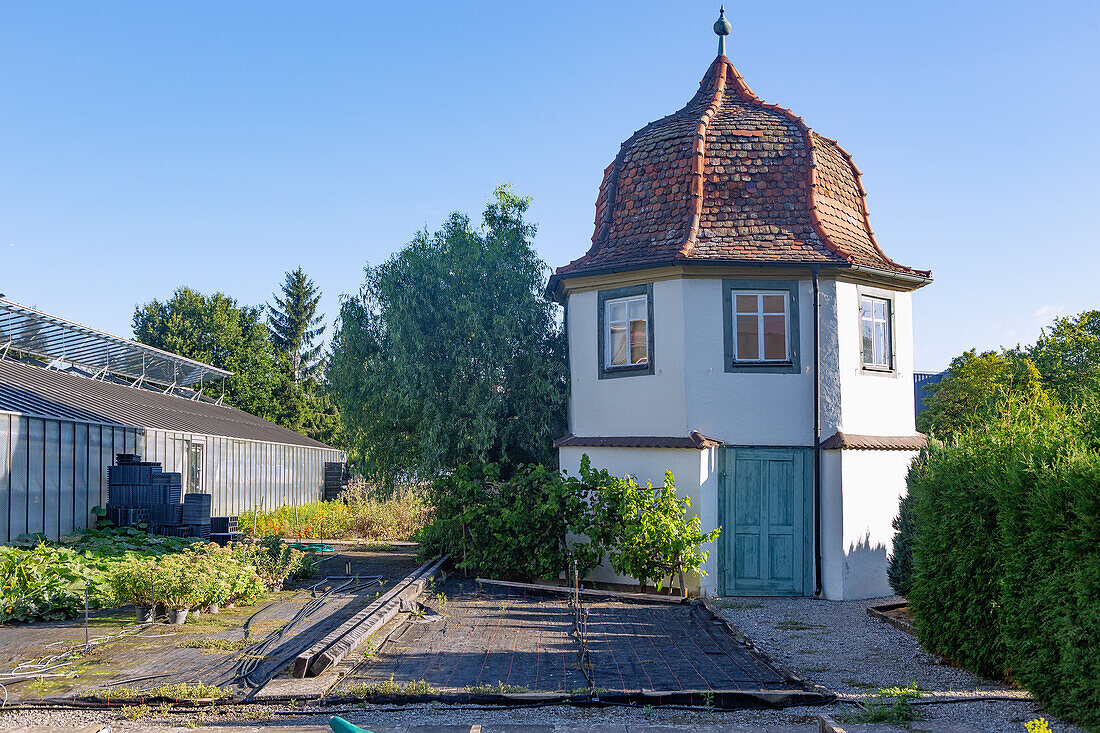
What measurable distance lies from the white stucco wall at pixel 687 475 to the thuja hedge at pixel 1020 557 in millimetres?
4175

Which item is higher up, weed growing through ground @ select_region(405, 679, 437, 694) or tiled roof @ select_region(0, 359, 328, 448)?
tiled roof @ select_region(0, 359, 328, 448)

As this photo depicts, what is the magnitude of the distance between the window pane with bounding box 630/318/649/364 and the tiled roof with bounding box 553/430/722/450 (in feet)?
4.34

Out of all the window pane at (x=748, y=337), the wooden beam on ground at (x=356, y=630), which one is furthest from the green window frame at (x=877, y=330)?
the wooden beam on ground at (x=356, y=630)

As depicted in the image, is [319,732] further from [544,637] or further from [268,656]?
[544,637]

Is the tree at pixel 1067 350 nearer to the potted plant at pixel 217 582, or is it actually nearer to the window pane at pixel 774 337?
the window pane at pixel 774 337

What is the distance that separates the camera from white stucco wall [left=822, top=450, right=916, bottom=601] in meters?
13.0

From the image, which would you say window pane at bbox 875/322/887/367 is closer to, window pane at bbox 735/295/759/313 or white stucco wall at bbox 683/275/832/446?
white stucco wall at bbox 683/275/832/446

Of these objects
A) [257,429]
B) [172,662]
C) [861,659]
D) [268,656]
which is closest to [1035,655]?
[861,659]

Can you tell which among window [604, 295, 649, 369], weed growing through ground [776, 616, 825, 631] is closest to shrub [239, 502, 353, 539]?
window [604, 295, 649, 369]

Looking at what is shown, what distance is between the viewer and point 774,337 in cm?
1359

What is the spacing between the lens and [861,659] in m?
8.64

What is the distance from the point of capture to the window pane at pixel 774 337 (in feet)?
44.5

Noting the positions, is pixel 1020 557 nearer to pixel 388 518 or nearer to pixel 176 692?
pixel 176 692

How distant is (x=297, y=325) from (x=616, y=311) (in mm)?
46625
